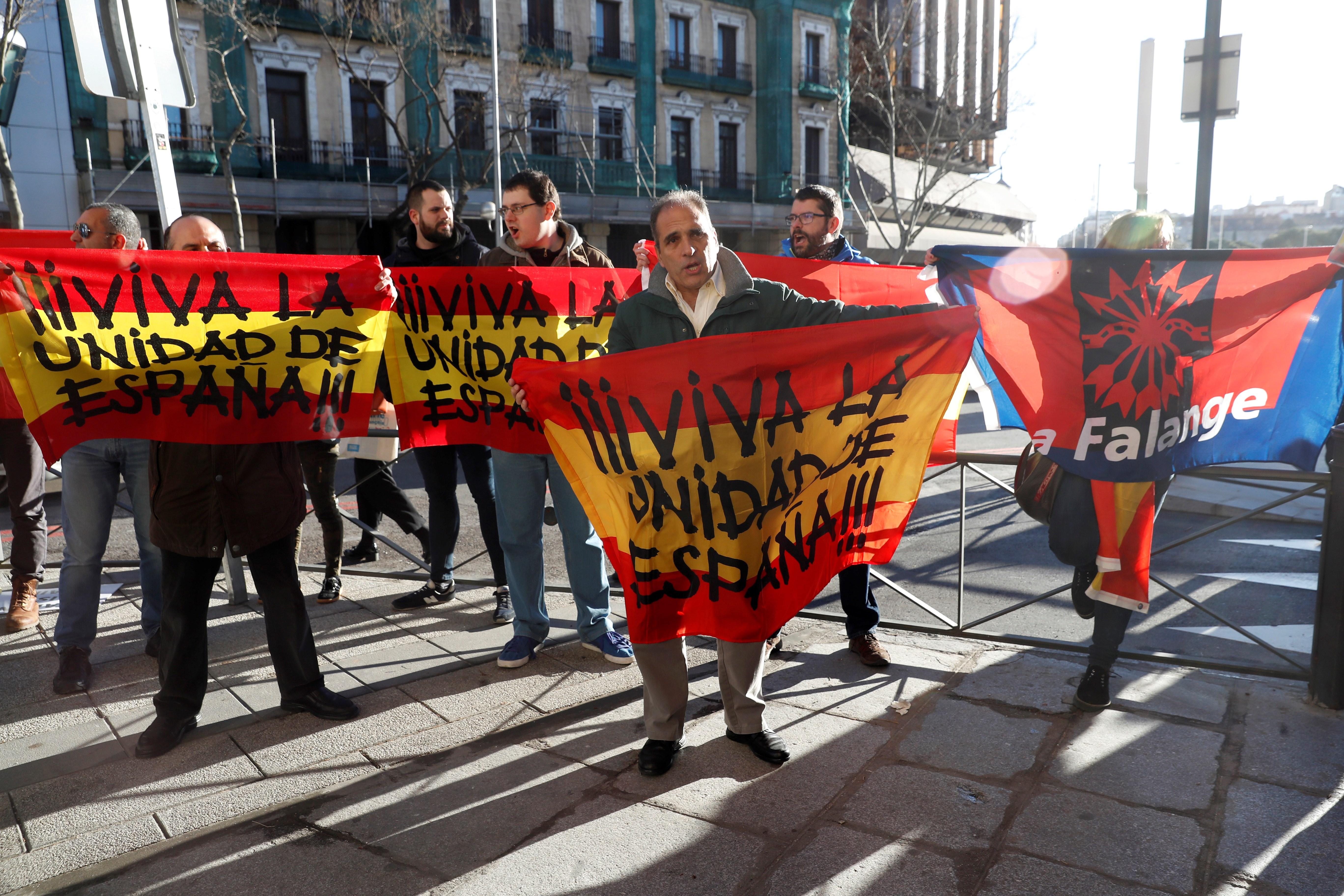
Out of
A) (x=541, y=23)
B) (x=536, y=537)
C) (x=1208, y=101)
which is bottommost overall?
(x=536, y=537)

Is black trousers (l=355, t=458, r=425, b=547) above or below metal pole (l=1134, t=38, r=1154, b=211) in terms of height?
below

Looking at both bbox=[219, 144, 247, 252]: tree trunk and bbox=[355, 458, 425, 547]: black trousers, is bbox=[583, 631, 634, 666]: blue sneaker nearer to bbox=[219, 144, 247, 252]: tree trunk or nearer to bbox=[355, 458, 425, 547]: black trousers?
bbox=[355, 458, 425, 547]: black trousers

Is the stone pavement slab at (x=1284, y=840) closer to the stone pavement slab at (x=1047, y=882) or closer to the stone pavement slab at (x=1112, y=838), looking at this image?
the stone pavement slab at (x=1112, y=838)

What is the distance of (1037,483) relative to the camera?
3811mm

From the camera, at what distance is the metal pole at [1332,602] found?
359cm

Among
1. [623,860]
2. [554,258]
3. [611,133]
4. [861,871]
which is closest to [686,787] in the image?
[623,860]

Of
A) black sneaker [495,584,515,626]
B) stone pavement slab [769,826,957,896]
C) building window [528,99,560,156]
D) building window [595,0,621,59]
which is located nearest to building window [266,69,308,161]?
building window [528,99,560,156]

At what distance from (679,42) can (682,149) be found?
345 centimetres

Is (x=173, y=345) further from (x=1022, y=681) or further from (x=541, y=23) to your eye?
(x=541, y=23)

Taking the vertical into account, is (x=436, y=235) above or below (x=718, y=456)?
above

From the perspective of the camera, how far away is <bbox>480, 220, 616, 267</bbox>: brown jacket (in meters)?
4.52

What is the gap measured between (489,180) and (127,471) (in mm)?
25595

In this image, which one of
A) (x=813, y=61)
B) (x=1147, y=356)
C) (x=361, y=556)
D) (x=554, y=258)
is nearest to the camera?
(x=1147, y=356)

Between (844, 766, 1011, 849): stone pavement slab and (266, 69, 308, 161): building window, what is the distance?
2538cm
